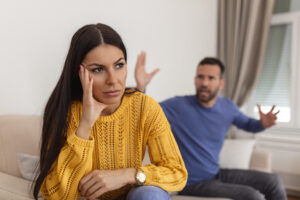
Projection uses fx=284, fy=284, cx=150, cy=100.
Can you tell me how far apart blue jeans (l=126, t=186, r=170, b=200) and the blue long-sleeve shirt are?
3.07 ft

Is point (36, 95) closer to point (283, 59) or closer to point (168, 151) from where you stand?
point (168, 151)

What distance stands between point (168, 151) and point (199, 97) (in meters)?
0.98

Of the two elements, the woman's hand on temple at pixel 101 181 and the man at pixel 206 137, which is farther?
the man at pixel 206 137

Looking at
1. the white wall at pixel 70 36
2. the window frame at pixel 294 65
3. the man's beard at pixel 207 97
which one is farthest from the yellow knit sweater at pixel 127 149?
the window frame at pixel 294 65

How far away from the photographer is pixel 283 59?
3227 mm

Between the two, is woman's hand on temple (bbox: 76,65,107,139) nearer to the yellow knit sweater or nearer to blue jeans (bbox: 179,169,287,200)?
the yellow knit sweater

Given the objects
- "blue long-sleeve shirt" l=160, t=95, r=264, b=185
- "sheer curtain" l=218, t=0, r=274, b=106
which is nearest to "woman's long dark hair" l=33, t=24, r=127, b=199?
"blue long-sleeve shirt" l=160, t=95, r=264, b=185

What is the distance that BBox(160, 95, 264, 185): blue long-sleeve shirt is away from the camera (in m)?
1.93

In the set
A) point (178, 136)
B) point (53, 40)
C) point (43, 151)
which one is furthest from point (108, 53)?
point (178, 136)

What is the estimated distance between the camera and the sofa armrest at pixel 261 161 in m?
2.34

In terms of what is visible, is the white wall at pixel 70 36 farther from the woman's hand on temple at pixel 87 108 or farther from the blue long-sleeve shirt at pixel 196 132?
the woman's hand on temple at pixel 87 108

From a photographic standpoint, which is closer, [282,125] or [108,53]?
[108,53]

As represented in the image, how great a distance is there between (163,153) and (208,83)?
1.07 m

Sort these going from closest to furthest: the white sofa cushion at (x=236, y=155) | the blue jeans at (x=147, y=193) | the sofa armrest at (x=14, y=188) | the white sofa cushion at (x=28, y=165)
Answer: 1. the blue jeans at (x=147, y=193)
2. the sofa armrest at (x=14, y=188)
3. the white sofa cushion at (x=28, y=165)
4. the white sofa cushion at (x=236, y=155)
